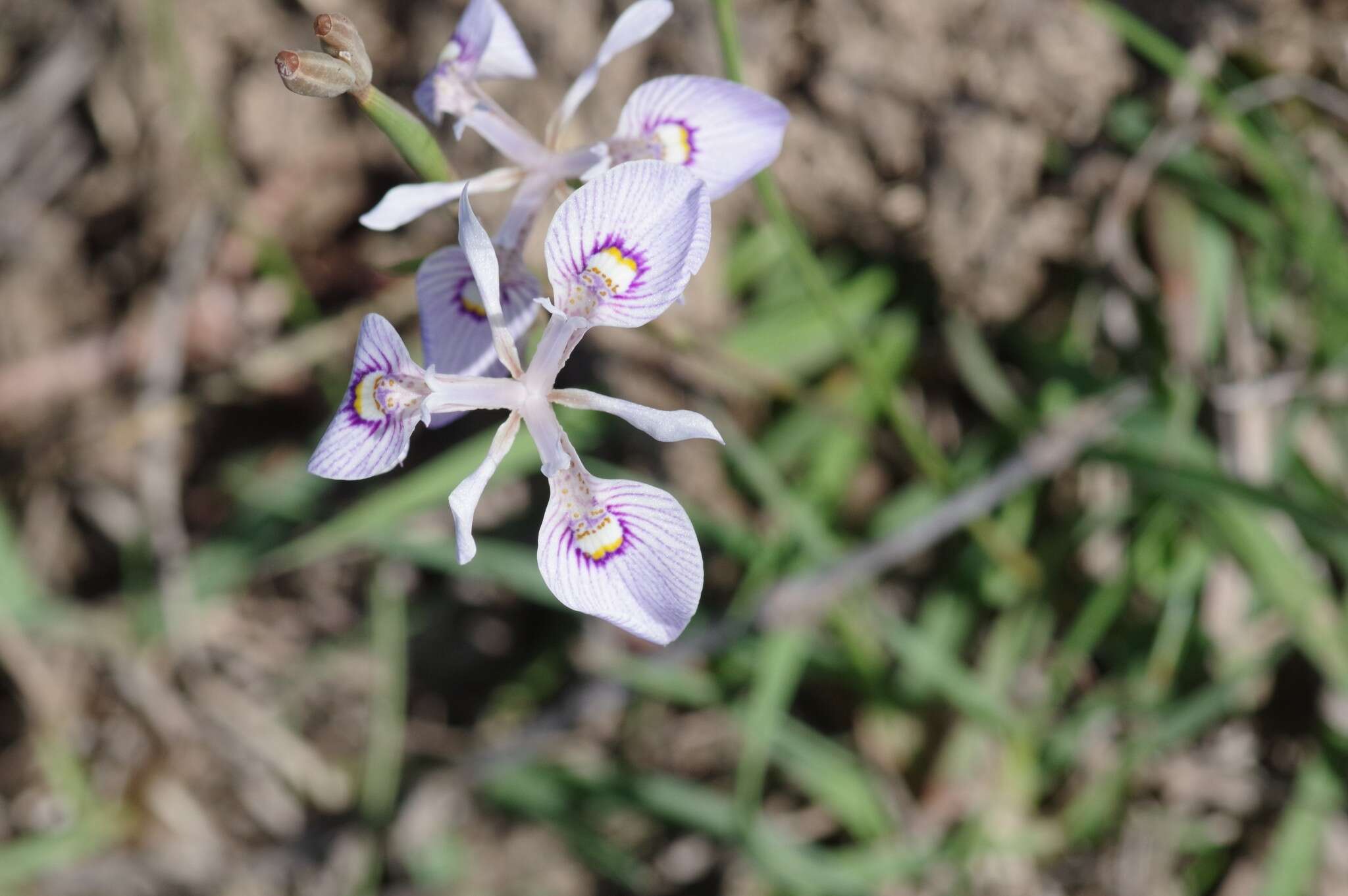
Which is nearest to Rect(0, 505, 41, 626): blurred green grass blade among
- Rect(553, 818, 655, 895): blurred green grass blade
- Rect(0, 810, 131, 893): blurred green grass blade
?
Rect(0, 810, 131, 893): blurred green grass blade

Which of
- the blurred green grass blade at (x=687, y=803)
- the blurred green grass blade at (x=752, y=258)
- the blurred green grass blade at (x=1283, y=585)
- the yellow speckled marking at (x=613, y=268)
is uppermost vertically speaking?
the yellow speckled marking at (x=613, y=268)

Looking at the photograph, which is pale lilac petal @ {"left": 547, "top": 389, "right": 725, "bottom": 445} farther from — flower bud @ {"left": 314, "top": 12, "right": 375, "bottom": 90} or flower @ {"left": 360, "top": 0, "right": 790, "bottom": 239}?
flower bud @ {"left": 314, "top": 12, "right": 375, "bottom": 90}

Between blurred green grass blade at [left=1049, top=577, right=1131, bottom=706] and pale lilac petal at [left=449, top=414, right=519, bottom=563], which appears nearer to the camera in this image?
pale lilac petal at [left=449, top=414, right=519, bottom=563]

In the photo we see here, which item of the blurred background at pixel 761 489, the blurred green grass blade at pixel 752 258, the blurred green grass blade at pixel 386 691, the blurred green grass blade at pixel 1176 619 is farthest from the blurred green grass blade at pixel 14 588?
the blurred green grass blade at pixel 1176 619

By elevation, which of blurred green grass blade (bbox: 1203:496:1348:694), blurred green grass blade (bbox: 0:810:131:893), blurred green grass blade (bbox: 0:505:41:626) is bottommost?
blurred green grass blade (bbox: 0:810:131:893)

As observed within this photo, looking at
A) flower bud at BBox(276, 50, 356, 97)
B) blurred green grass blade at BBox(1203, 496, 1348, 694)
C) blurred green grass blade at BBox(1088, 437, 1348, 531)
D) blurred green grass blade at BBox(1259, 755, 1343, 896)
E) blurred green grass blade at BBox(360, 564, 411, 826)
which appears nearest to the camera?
flower bud at BBox(276, 50, 356, 97)

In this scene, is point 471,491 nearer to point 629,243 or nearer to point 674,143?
point 629,243

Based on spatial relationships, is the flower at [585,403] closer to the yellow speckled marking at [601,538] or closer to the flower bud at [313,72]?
the yellow speckled marking at [601,538]
